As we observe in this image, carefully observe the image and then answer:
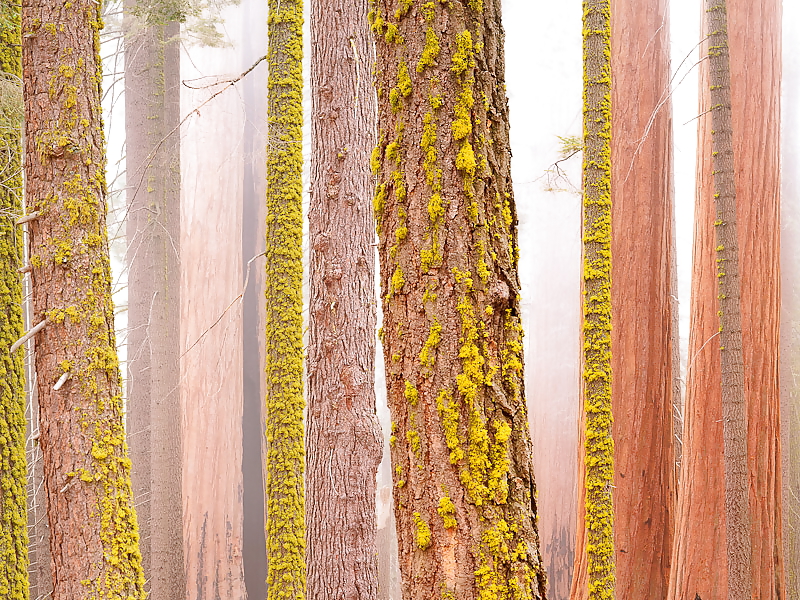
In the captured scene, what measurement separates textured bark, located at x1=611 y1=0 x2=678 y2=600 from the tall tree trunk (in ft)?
13.6

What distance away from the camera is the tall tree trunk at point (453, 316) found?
6.08ft

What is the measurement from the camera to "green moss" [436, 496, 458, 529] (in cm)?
185

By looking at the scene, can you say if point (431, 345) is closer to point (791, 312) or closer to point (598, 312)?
point (598, 312)

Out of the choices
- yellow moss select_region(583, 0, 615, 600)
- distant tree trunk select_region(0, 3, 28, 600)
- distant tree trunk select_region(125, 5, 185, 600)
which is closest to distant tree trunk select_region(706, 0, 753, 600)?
yellow moss select_region(583, 0, 615, 600)

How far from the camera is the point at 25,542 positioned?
4211 mm

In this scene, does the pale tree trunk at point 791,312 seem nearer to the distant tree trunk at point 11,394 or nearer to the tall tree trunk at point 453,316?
the tall tree trunk at point 453,316

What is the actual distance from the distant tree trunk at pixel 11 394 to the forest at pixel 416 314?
0.05 feet

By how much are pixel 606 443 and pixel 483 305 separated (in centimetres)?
241

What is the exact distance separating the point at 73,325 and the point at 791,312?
33.4 feet

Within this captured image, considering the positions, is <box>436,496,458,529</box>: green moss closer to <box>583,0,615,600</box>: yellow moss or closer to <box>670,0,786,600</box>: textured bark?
<box>583,0,615,600</box>: yellow moss

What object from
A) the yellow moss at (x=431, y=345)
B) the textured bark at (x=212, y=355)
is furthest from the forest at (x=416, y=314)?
the textured bark at (x=212, y=355)

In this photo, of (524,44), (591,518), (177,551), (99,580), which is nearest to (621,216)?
(591,518)

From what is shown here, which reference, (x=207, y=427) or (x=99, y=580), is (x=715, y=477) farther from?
A: (x=207, y=427)

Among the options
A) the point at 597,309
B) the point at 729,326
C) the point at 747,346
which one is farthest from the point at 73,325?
the point at 747,346
